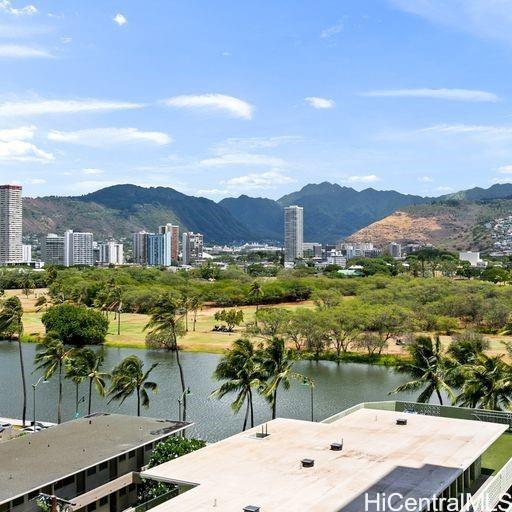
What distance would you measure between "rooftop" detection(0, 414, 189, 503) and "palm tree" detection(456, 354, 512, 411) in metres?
16.3

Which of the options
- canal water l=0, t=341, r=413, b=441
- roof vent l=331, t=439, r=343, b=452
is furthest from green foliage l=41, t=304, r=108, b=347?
roof vent l=331, t=439, r=343, b=452

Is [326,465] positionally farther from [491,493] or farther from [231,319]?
[231,319]

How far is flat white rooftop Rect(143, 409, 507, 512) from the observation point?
21.5 meters

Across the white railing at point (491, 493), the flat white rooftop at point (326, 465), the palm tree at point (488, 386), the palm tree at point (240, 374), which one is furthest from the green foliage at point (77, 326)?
the white railing at point (491, 493)

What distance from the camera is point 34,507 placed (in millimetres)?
26781

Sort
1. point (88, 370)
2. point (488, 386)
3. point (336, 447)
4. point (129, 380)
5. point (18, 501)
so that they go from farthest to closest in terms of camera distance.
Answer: point (88, 370) < point (129, 380) < point (488, 386) < point (336, 447) < point (18, 501)

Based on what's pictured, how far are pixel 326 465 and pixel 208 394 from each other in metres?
32.7

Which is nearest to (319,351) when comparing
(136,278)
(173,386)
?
(173,386)

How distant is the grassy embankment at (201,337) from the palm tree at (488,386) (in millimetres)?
32161

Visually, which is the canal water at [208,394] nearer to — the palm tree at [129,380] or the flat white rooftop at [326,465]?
the palm tree at [129,380]

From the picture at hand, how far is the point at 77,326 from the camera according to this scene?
87.4 metres

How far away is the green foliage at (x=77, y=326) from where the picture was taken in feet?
286

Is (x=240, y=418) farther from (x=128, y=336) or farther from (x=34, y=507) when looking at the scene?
(x=128, y=336)

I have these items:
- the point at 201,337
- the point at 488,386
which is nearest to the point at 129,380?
the point at 488,386
